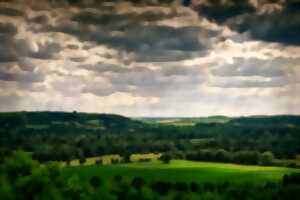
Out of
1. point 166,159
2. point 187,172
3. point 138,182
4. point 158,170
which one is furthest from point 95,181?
point 166,159

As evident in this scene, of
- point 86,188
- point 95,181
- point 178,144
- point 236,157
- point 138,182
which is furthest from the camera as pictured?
point 178,144

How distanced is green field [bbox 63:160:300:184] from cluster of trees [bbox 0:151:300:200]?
2.60m

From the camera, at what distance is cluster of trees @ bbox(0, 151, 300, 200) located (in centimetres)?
2633

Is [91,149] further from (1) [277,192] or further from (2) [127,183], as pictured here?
(1) [277,192]

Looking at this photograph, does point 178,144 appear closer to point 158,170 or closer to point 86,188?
point 158,170

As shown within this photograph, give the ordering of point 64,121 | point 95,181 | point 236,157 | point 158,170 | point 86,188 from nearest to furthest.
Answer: point 86,188
point 95,181
point 158,170
point 236,157
point 64,121

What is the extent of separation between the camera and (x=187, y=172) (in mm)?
41531

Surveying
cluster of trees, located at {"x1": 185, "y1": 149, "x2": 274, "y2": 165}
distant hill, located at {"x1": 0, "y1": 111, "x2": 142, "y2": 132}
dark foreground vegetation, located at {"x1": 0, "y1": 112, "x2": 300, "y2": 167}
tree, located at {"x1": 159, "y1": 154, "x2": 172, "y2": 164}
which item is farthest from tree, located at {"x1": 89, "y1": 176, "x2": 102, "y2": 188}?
Result: distant hill, located at {"x1": 0, "y1": 111, "x2": 142, "y2": 132}

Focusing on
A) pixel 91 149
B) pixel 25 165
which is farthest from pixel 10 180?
pixel 91 149

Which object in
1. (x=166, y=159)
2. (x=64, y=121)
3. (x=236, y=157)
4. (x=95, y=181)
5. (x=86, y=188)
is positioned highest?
(x=64, y=121)

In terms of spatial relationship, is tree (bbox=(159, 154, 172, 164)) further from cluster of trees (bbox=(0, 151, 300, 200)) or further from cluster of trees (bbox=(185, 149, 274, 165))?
cluster of trees (bbox=(0, 151, 300, 200))

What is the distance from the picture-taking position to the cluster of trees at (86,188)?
2633 cm

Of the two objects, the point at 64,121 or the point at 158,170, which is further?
the point at 64,121

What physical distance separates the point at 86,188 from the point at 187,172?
14.6 m
